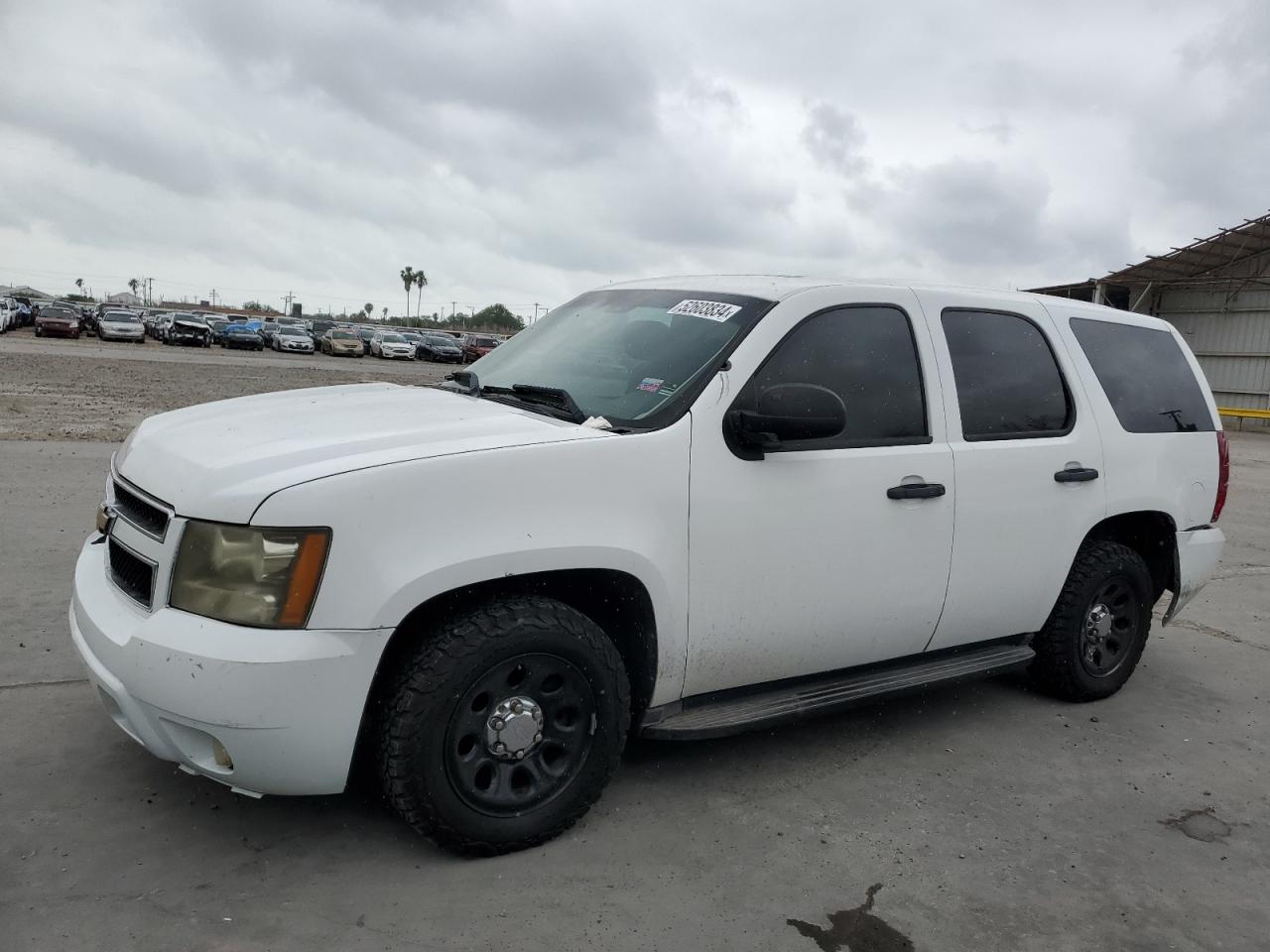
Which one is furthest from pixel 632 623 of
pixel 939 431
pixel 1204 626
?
pixel 1204 626

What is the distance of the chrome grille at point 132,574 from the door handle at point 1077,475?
3.42 metres

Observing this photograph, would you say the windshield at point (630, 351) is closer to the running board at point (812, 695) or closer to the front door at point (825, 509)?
the front door at point (825, 509)

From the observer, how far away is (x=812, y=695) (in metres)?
3.67

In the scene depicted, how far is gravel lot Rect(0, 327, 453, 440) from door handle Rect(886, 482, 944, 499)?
629cm

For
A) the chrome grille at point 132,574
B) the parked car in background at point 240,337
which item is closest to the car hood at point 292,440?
the chrome grille at point 132,574

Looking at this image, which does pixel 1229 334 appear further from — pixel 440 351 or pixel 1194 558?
pixel 440 351

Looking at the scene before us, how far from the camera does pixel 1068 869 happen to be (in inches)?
128

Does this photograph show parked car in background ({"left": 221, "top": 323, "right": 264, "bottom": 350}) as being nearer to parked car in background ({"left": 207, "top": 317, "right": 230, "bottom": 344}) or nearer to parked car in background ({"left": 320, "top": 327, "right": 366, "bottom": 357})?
parked car in background ({"left": 207, "top": 317, "right": 230, "bottom": 344})

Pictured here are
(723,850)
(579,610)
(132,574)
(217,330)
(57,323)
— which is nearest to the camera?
(132,574)

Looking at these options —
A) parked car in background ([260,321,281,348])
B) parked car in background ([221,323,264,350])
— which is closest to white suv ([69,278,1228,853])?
parked car in background ([221,323,264,350])

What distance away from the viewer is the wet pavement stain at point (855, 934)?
2.75 metres

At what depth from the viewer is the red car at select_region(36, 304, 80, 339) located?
41750mm

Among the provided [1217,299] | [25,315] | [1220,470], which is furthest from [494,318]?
[1220,470]

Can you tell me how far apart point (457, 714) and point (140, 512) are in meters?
1.15
